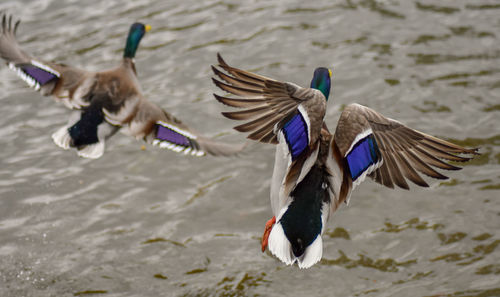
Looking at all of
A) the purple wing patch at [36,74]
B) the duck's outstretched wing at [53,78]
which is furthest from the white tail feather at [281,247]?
the purple wing patch at [36,74]

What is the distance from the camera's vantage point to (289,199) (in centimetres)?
411

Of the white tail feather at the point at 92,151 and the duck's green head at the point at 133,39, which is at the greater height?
the duck's green head at the point at 133,39

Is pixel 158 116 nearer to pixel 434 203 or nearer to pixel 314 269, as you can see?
pixel 314 269

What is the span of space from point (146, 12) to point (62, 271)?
464cm

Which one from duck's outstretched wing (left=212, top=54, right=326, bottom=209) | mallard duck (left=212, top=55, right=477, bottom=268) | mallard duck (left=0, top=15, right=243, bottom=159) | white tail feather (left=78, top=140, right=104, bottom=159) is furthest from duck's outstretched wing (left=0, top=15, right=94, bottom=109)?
duck's outstretched wing (left=212, top=54, right=326, bottom=209)

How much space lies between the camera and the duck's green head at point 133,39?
648 centimetres

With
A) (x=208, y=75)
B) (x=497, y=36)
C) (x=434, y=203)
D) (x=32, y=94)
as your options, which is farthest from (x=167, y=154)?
(x=497, y=36)

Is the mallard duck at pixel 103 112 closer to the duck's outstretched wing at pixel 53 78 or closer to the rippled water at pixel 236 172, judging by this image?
the duck's outstretched wing at pixel 53 78

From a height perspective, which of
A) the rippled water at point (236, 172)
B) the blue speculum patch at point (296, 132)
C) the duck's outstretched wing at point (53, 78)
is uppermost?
the blue speculum patch at point (296, 132)

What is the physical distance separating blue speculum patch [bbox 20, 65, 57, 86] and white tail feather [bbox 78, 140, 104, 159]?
2.73 ft

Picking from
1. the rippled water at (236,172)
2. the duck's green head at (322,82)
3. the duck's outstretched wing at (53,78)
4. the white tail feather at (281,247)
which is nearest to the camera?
the white tail feather at (281,247)

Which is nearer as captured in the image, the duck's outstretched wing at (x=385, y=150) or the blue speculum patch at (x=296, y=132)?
the blue speculum patch at (x=296, y=132)

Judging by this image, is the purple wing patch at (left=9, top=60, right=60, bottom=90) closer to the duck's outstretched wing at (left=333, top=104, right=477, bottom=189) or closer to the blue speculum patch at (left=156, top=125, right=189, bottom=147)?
the blue speculum patch at (left=156, top=125, right=189, bottom=147)

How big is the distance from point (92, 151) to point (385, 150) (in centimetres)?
281
